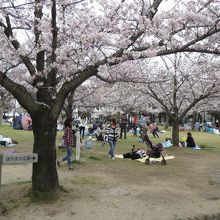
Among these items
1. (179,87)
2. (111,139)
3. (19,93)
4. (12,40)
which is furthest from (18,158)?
(179,87)

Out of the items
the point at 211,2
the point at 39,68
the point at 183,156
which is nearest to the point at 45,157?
the point at 39,68

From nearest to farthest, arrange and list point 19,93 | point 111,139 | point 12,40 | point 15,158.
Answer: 1. point 15,158
2. point 19,93
3. point 12,40
4. point 111,139

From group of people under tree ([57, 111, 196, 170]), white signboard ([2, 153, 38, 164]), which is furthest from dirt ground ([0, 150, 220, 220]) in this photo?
white signboard ([2, 153, 38, 164])

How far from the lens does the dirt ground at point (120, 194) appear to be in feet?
23.4

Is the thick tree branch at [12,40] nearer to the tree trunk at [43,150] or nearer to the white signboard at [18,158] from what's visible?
the tree trunk at [43,150]

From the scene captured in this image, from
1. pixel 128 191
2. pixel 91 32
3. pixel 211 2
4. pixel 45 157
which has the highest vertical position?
pixel 211 2

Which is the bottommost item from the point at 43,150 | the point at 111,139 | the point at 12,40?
the point at 43,150

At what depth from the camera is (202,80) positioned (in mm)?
20109

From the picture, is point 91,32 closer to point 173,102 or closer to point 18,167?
point 18,167

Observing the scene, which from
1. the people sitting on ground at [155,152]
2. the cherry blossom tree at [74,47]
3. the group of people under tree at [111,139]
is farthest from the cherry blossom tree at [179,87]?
the cherry blossom tree at [74,47]

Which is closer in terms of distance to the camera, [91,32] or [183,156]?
[91,32]

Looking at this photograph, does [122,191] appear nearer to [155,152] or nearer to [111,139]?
[155,152]

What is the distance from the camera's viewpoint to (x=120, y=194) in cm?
877

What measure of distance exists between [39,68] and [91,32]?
138 cm
